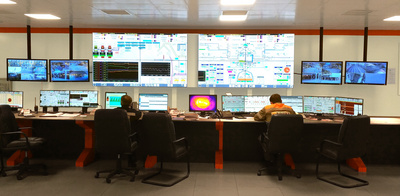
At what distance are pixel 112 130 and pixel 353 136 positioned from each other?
116 inches

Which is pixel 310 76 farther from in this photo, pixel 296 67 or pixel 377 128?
pixel 377 128

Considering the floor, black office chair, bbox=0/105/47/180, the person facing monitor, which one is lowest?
the floor

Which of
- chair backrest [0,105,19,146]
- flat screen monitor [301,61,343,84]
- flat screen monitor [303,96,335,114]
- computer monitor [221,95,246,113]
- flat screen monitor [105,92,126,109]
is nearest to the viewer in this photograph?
chair backrest [0,105,19,146]

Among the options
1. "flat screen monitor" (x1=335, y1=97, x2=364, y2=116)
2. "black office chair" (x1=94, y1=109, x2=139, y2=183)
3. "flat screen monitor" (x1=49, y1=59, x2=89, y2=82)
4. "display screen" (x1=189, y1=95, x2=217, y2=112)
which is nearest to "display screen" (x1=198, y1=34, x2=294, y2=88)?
"display screen" (x1=189, y1=95, x2=217, y2=112)

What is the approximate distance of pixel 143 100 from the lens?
17.4 ft

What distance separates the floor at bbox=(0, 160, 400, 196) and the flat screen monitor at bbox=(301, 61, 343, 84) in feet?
5.98

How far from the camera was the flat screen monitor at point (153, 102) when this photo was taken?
524cm

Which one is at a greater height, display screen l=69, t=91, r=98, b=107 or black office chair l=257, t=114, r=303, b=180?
display screen l=69, t=91, r=98, b=107

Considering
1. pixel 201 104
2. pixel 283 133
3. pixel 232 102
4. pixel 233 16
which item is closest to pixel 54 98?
pixel 201 104

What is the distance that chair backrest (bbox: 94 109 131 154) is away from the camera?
3.59m

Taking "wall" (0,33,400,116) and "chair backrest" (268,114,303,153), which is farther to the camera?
"wall" (0,33,400,116)

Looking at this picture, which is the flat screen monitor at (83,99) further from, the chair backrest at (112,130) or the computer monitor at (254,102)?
the computer monitor at (254,102)

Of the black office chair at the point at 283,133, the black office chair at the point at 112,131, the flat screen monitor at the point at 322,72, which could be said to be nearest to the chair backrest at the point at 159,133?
the black office chair at the point at 112,131

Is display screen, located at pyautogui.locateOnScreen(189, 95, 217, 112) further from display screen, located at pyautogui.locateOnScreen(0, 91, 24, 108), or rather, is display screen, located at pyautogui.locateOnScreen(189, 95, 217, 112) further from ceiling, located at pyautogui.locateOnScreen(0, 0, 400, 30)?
display screen, located at pyautogui.locateOnScreen(0, 91, 24, 108)
